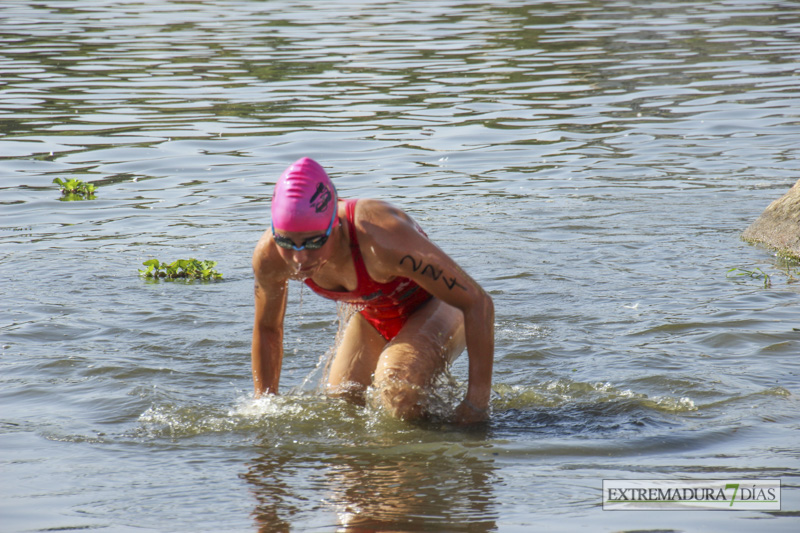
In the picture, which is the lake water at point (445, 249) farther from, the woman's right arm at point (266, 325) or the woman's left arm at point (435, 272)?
the woman's left arm at point (435, 272)

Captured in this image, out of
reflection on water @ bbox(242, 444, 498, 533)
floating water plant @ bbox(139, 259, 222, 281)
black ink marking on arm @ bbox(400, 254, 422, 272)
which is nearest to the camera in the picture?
reflection on water @ bbox(242, 444, 498, 533)

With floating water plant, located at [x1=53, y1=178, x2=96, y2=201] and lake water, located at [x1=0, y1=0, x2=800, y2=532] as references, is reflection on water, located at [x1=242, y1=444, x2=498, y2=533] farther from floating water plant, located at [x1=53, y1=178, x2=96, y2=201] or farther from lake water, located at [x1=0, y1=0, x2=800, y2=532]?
floating water plant, located at [x1=53, y1=178, x2=96, y2=201]

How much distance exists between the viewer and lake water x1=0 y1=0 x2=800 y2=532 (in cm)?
425

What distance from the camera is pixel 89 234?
920 centimetres

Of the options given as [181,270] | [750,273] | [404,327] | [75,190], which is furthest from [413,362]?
[75,190]

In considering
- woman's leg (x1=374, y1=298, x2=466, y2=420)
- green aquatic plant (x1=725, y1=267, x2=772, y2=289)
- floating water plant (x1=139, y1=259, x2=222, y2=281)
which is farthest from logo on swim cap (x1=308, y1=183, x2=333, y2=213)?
green aquatic plant (x1=725, y1=267, x2=772, y2=289)

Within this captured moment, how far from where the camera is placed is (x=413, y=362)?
494 centimetres

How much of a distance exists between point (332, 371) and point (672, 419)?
1.87 metres

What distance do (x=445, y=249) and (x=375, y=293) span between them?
3596mm

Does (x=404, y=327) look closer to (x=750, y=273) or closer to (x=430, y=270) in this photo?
(x=430, y=270)

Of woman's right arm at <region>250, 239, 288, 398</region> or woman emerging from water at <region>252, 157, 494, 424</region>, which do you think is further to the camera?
woman's right arm at <region>250, 239, 288, 398</region>

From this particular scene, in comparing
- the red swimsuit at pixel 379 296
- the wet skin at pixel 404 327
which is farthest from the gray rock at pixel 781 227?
the red swimsuit at pixel 379 296

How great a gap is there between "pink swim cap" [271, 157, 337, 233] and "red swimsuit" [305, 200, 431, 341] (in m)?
0.31

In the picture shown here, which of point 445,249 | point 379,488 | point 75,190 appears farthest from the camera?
point 75,190
